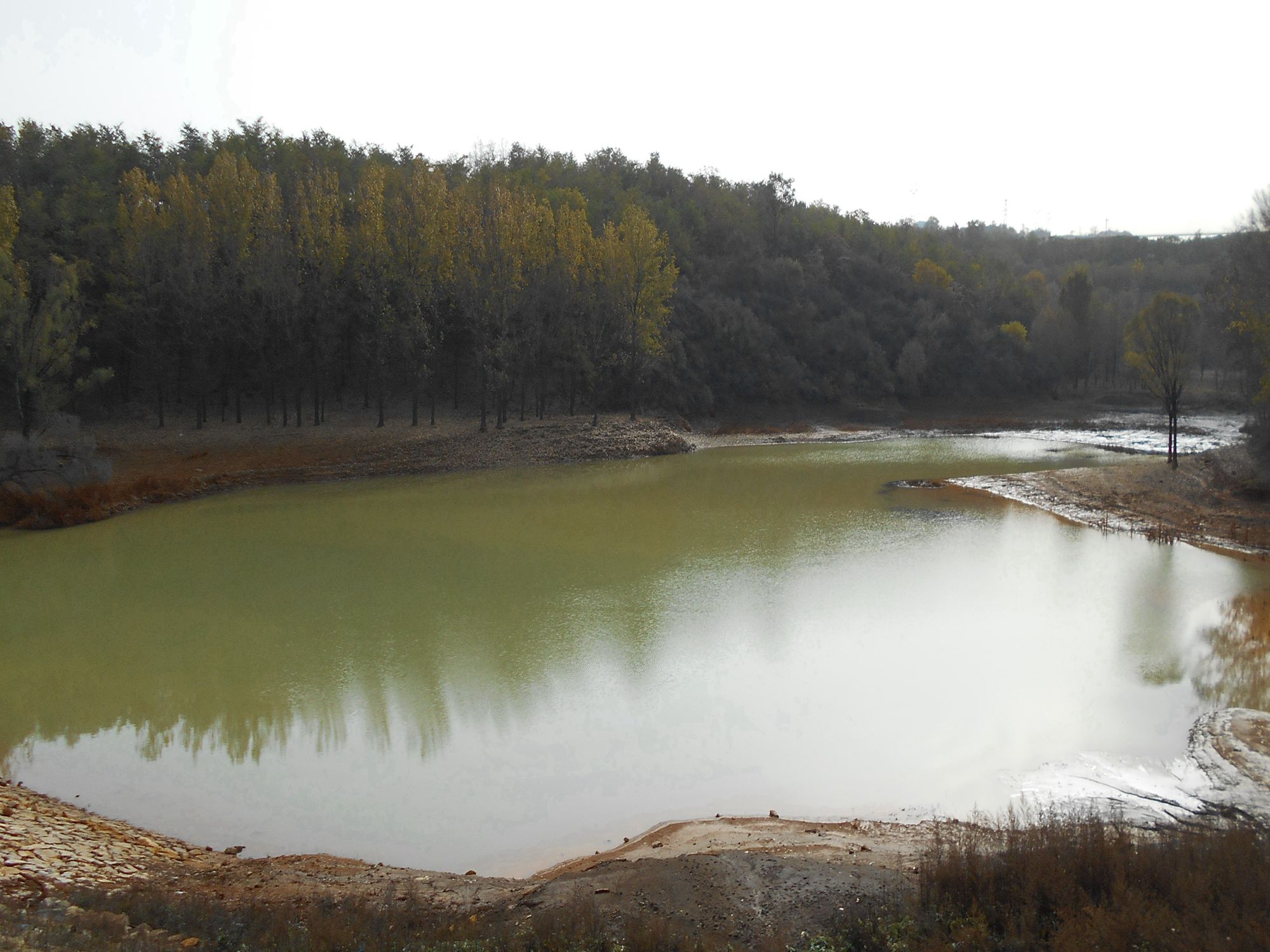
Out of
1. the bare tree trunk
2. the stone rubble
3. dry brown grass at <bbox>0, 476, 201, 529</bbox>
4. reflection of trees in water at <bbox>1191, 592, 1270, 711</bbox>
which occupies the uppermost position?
the bare tree trunk

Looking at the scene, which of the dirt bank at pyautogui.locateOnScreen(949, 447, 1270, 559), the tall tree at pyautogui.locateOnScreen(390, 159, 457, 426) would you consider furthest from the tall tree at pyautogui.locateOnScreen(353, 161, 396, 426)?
the dirt bank at pyautogui.locateOnScreen(949, 447, 1270, 559)

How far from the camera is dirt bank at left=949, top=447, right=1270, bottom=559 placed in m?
19.1

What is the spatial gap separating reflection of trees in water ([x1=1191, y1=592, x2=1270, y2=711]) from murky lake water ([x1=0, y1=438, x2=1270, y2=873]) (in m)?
0.15

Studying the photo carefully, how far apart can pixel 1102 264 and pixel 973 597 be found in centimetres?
9017

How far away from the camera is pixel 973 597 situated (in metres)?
14.8

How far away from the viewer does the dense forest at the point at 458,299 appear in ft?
103

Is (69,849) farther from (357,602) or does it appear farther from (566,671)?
(357,602)

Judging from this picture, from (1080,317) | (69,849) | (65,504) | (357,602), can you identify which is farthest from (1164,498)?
(1080,317)

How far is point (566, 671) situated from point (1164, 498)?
1928 centimetres

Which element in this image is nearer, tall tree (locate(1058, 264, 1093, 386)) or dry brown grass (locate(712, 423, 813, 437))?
dry brown grass (locate(712, 423, 813, 437))

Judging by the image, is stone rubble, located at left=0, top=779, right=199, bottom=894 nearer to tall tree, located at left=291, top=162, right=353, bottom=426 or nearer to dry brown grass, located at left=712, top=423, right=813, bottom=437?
tall tree, located at left=291, top=162, right=353, bottom=426

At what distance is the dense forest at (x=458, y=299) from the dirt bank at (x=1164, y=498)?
407 centimetres

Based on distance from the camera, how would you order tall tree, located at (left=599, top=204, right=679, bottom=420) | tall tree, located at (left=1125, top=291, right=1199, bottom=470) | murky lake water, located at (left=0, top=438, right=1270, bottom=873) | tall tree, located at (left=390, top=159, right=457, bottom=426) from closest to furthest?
murky lake water, located at (left=0, top=438, right=1270, bottom=873), tall tree, located at (left=1125, top=291, right=1199, bottom=470), tall tree, located at (left=390, top=159, right=457, bottom=426), tall tree, located at (left=599, top=204, right=679, bottom=420)

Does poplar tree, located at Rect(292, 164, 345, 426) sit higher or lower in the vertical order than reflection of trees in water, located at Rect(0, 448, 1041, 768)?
higher
